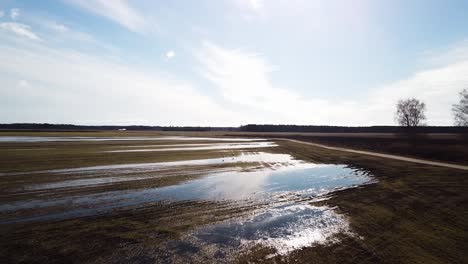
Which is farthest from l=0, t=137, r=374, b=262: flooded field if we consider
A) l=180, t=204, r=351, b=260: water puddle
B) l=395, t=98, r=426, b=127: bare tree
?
l=395, t=98, r=426, b=127: bare tree

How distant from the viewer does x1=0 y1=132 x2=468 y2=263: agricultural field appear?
6.65m

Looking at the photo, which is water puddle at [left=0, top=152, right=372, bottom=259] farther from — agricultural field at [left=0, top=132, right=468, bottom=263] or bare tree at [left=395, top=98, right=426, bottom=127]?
bare tree at [left=395, top=98, right=426, bottom=127]

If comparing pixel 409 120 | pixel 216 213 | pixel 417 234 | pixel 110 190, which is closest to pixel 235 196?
pixel 216 213

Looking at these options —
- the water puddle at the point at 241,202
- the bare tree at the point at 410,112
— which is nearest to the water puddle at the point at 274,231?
the water puddle at the point at 241,202

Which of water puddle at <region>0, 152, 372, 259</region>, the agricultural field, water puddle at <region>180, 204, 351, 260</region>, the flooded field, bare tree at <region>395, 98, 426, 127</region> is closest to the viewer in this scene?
the agricultural field

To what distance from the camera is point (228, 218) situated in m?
9.45

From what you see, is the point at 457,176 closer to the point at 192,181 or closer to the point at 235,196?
the point at 235,196

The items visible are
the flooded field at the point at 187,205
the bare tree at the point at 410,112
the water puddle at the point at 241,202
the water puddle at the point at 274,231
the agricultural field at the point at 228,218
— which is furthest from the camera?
the bare tree at the point at 410,112

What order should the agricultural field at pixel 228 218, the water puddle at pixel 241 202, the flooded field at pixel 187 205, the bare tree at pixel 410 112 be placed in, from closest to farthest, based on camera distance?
the agricultural field at pixel 228 218 < the flooded field at pixel 187 205 < the water puddle at pixel 241 202 < the bare tree at pixel 410 112

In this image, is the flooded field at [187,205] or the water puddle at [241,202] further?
the water puddle at [241,202]

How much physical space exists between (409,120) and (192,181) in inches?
2536

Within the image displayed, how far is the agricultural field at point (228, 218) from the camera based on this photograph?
6.65 m

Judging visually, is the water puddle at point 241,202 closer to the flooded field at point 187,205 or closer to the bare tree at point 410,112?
the flooded field at point 187,205

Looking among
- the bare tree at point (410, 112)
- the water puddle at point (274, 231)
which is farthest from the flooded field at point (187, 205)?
the bare tree at point (410, 112)
